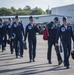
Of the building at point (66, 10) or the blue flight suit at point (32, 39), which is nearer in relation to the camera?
the blue flight suit at point (32, 39)

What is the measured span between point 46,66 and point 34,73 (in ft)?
5.95

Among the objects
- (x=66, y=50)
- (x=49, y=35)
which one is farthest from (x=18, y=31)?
(x=66, y=50)

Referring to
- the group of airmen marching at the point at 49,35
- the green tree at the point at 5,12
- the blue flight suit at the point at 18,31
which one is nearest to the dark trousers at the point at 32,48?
the group of airmen marching at the point at 49,35

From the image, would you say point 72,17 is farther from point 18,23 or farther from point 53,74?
point 53,74

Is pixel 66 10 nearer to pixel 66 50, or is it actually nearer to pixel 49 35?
pixel 49 35

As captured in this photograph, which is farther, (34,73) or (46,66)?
(46,66)

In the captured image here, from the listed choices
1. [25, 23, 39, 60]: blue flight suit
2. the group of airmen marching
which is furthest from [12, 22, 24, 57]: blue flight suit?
[25, 23, 39, 60]: blue flight suit

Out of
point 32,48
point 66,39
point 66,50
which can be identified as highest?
point 66,39

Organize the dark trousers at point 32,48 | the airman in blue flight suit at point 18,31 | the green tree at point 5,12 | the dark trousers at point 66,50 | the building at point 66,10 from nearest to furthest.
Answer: the dark trousers at point 66,50, the dark trousers at point 32,48, the airman in blue flight suit at point 18,31, the building at point 66,10, the green tree at point 5,12

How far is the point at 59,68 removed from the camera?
12219 millimetres

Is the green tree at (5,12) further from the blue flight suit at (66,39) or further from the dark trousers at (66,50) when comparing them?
the dark trousers at (66,50)

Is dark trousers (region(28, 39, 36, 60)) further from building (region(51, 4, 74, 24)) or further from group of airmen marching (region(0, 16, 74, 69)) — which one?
building (region(51, 4, 74, 24))

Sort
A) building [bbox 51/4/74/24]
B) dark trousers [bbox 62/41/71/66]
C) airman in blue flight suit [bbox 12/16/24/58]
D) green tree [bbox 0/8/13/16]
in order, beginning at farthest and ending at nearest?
green tree [bbox 0/8/13/16], building [bbox 51/4/74/24], airman in blue flight suit [bbox 12/16/24/58], dark trousers [bbox 62/41/71/66]

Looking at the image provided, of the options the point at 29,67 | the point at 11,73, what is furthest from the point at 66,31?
the point at 11,73
